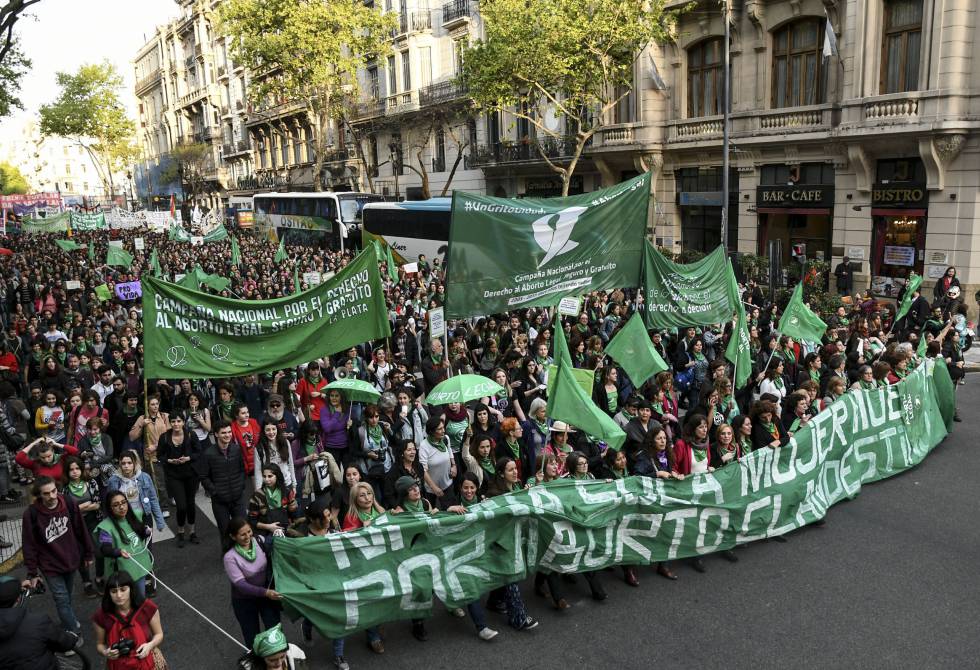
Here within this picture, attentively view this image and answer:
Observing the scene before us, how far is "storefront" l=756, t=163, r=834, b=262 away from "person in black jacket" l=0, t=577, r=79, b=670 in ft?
68.7

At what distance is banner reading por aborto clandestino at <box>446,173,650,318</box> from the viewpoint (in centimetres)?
983

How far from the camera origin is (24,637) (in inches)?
185

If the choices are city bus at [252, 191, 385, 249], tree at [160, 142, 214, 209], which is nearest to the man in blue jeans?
city bus at [252, 191, 385, 249]

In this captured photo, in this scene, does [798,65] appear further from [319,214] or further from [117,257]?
[319,214]

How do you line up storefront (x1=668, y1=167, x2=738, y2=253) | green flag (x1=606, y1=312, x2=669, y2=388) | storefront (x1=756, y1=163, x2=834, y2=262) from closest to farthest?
green flag (x1=606, y1=312, x2=669, y2=388) < storefront (x1=756, y1=163, x2=834, y2=262) < storefront (x1=668, y1=167, x2=738, y2=253)

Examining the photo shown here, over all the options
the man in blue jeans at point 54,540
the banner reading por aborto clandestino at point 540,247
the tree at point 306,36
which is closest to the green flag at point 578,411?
the banner reading por aborto clandestino at point 540,247

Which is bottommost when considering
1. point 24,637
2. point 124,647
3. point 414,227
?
point 124,647

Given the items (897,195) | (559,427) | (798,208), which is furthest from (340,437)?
(798,208)

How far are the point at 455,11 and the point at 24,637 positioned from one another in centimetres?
3822

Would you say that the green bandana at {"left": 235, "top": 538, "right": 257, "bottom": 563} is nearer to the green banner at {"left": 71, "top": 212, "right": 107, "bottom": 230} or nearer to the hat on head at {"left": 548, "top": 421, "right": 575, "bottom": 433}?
the hat on head at {"left": 548, "top": 421, "right": 575, "bottom": 433}

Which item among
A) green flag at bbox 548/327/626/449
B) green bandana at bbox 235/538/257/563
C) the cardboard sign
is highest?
the cardboard sign

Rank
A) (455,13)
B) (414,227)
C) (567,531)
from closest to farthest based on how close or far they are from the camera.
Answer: (567,531) < (414,227) < (455,13)

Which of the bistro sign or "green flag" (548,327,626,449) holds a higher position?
the bistro sign

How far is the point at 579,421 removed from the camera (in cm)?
760
